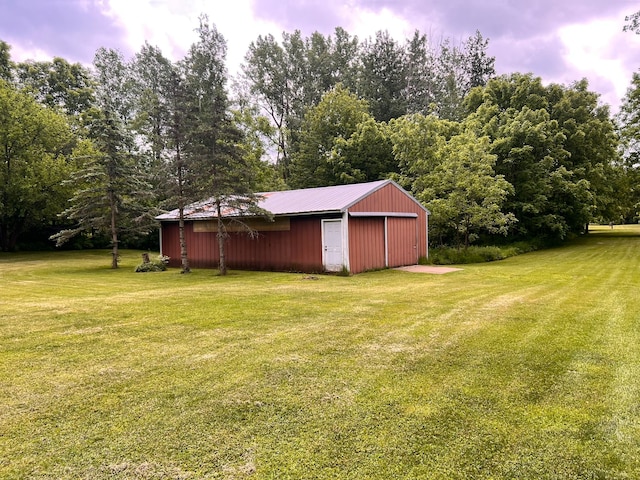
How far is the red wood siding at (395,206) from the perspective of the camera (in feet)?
43.8

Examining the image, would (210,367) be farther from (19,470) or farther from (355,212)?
(355,212)

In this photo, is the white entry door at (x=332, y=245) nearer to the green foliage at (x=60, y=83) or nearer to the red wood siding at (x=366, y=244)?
the red wood siding at (x=366, y=244)

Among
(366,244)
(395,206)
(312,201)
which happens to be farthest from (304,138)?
(366,244)

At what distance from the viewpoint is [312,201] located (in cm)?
1428

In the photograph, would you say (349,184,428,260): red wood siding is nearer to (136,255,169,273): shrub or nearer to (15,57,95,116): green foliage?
(136,255,169,273): shrub

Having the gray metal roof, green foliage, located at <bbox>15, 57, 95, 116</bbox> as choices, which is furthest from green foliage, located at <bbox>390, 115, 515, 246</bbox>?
green foliage, located at <bbox>15, 57, 95, 116</bbox>

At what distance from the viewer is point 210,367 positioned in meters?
4.07

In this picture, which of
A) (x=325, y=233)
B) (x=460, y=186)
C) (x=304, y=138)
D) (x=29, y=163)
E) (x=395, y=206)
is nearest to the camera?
(x=325, y=233)

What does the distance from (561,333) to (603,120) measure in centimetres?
2766

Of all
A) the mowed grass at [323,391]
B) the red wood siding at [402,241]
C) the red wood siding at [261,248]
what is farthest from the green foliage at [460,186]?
the mowed grass at [323,391]

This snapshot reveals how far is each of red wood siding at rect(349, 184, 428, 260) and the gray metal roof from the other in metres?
0.22

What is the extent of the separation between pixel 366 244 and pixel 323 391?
396 inches

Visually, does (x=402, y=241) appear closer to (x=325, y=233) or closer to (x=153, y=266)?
(x=325, y=233)

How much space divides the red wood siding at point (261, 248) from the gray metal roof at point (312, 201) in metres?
0.46
